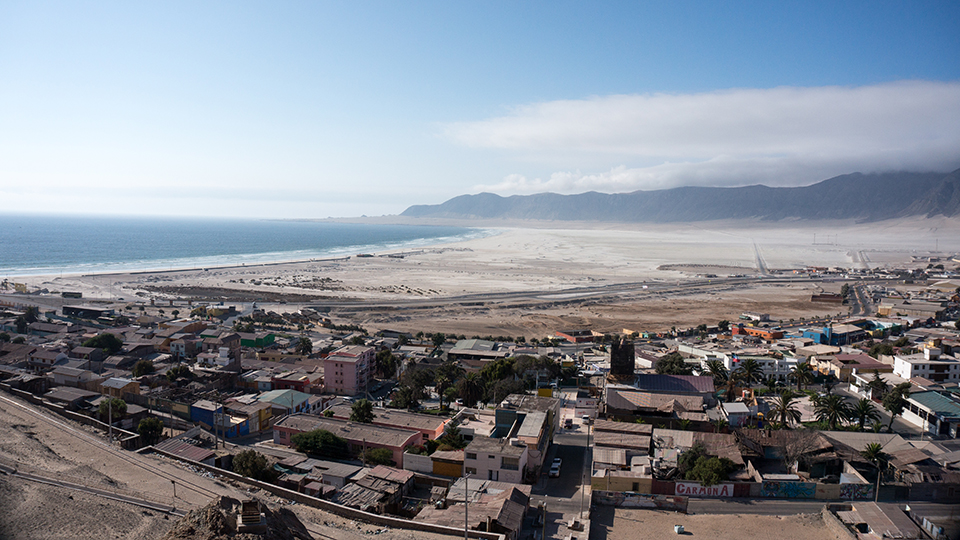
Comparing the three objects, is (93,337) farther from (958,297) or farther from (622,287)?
(958,297)

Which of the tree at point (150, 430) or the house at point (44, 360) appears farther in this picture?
the house at point (44, 360)

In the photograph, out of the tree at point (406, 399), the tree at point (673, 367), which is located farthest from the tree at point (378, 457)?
the tree at point (673, 367)

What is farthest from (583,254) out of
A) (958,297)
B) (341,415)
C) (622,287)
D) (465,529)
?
(465,529)

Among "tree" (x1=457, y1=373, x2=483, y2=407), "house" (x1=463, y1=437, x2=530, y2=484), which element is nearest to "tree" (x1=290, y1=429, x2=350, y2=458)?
"house" (x1=463, y1=437, x2=530, y2=484)

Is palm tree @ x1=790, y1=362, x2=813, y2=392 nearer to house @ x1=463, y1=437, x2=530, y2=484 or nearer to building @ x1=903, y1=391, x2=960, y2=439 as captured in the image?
building @ x1=903, y1=391, x2=960, y2=439

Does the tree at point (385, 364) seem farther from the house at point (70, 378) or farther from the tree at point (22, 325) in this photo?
the tree at point (22, 325)

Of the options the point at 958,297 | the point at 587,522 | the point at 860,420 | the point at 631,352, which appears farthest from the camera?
the point at 958,297
